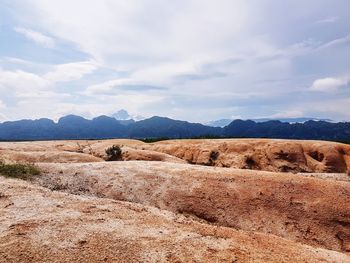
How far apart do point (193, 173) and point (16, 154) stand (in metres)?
22.4

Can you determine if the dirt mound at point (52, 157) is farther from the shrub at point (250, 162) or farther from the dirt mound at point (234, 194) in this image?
the shrub at point (250, 162)

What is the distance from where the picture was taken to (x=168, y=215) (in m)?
19.3

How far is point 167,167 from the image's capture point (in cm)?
2886

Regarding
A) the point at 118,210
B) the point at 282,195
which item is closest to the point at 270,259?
the point at 118,210

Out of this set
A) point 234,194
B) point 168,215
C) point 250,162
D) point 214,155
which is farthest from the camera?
point 214,155

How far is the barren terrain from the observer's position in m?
13.4

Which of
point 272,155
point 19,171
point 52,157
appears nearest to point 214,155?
point 272,155

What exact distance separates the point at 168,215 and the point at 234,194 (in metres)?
6.84

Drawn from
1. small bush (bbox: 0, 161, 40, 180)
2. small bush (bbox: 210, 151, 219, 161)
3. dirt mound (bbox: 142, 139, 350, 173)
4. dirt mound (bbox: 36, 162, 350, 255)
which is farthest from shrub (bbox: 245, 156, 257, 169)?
small bush (bbox: 0, 161, 40, 180)

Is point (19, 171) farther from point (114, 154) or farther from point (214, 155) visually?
point (214, 155)

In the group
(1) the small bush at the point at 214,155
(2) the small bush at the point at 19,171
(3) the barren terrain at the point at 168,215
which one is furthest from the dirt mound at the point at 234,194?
(1) the small bush at the point at 214,155

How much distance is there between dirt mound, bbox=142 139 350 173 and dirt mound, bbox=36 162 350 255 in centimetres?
2918

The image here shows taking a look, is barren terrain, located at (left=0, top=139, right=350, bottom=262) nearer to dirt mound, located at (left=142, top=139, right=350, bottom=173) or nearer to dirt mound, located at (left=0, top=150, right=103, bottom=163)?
dirt mound, located at (left=0, top=150, right=103, bottom=163)

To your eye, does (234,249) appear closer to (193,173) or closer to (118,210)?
(118,210)
